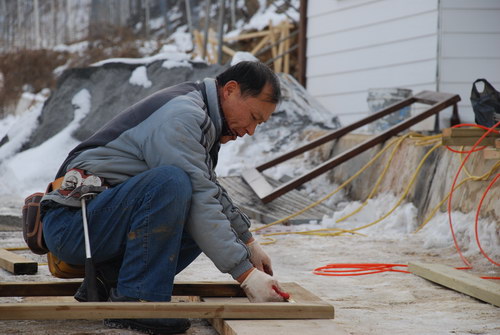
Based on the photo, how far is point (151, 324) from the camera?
217 centimetres

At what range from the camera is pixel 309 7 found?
9.98 m

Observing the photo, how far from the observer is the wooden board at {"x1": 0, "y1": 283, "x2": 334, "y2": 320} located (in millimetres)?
2084

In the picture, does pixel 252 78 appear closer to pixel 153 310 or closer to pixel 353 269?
pixel 153 310

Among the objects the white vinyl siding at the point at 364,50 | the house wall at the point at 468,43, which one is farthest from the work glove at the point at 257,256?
the white vinyl siding at the point at 364,50

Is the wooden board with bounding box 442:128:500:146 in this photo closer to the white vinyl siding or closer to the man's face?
the man's face

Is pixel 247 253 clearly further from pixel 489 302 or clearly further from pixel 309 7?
pixel 309 7

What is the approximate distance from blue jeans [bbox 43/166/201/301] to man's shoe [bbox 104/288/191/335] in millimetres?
74

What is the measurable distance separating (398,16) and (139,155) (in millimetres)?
6248

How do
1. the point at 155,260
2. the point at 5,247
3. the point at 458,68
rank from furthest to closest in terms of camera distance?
the point at 458,68 → the point at 5,247 → the point at 155,260

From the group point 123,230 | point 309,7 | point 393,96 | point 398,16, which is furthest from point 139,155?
point 309,7

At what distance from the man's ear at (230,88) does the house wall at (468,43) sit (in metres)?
5.22

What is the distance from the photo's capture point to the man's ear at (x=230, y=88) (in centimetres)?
241

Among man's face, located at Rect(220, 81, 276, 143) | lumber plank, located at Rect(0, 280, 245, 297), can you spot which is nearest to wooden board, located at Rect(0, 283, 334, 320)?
lumber plank, located at Rect(0, 280, 245, 297)

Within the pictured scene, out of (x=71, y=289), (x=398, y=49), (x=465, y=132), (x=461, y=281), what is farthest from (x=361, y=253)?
(x=398, y=49)
